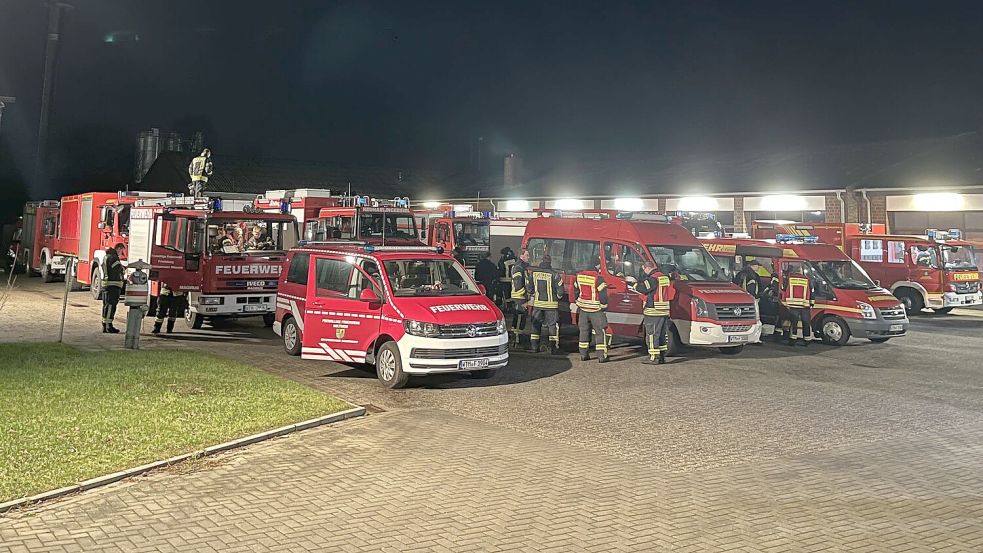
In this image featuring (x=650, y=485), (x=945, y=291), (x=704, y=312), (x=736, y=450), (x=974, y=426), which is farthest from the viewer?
(x=945, y=291)

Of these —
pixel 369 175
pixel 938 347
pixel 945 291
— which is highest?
pixel 369 175

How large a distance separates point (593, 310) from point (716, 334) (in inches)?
87.5

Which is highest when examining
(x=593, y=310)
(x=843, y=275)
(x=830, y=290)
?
(x=843, y=275)

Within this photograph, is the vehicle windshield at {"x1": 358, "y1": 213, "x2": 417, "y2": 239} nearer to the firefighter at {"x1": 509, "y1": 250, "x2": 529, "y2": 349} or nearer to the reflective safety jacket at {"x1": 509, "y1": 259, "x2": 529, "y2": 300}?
the firefighter at {"x1": 509, "y1": 250, "x2": 529, "y2": 349}

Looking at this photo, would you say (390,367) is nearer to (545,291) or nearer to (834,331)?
(545,291)

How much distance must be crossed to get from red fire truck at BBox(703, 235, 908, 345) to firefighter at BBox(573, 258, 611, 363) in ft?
16.5

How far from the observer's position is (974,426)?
940 cm

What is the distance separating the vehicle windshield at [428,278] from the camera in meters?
11.6

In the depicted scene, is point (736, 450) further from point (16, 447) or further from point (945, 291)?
point (945, 291)

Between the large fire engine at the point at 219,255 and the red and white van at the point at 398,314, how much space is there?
3.91 metres

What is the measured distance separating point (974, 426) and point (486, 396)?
19.5 feet

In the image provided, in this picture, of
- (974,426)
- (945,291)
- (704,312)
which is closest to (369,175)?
(945,291)

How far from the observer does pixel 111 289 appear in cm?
1586

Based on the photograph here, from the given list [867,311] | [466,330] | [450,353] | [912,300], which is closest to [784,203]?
[912,300]
